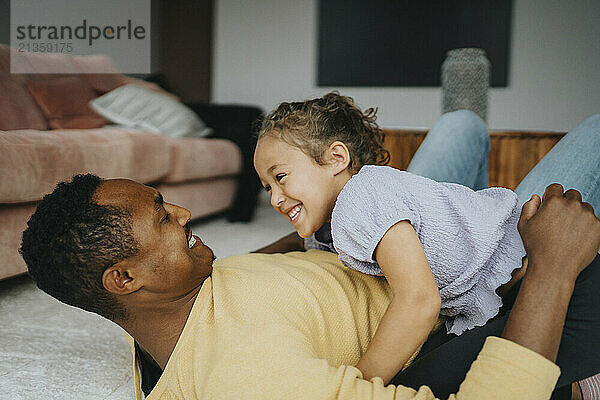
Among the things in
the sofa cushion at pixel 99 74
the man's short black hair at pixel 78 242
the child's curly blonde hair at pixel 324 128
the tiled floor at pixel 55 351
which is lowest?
the tiled floor at pixel 55 351

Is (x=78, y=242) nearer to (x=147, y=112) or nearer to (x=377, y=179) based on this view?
(x=377, y=179)

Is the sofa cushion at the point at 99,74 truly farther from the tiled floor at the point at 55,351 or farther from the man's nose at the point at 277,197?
the man's nose at the point at 277,197

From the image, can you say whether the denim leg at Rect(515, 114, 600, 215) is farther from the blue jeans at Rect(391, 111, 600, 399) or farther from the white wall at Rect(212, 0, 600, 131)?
the white wall at Rect(212, 0, 600, 131)

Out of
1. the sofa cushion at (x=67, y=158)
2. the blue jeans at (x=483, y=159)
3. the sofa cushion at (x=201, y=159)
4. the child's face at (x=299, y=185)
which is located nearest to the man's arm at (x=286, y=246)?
the child's face at (x=299, y=185)

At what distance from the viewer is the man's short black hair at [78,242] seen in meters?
0.71

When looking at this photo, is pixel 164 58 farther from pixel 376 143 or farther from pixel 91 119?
pixel 376 143

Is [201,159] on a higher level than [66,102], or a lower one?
lower

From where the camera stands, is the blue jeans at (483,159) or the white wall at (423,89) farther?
the white wall at (423,89)

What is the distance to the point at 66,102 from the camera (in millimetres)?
2582

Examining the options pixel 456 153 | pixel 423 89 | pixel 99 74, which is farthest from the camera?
pixel 423 89

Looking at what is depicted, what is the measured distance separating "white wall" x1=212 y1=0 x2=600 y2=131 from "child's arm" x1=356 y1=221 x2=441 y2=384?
3700mm

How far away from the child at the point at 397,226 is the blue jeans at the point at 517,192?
0.05 m

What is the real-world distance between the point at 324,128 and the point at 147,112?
6.57ft

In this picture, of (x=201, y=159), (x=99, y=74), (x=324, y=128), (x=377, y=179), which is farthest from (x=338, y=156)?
(x=99, y=74)
